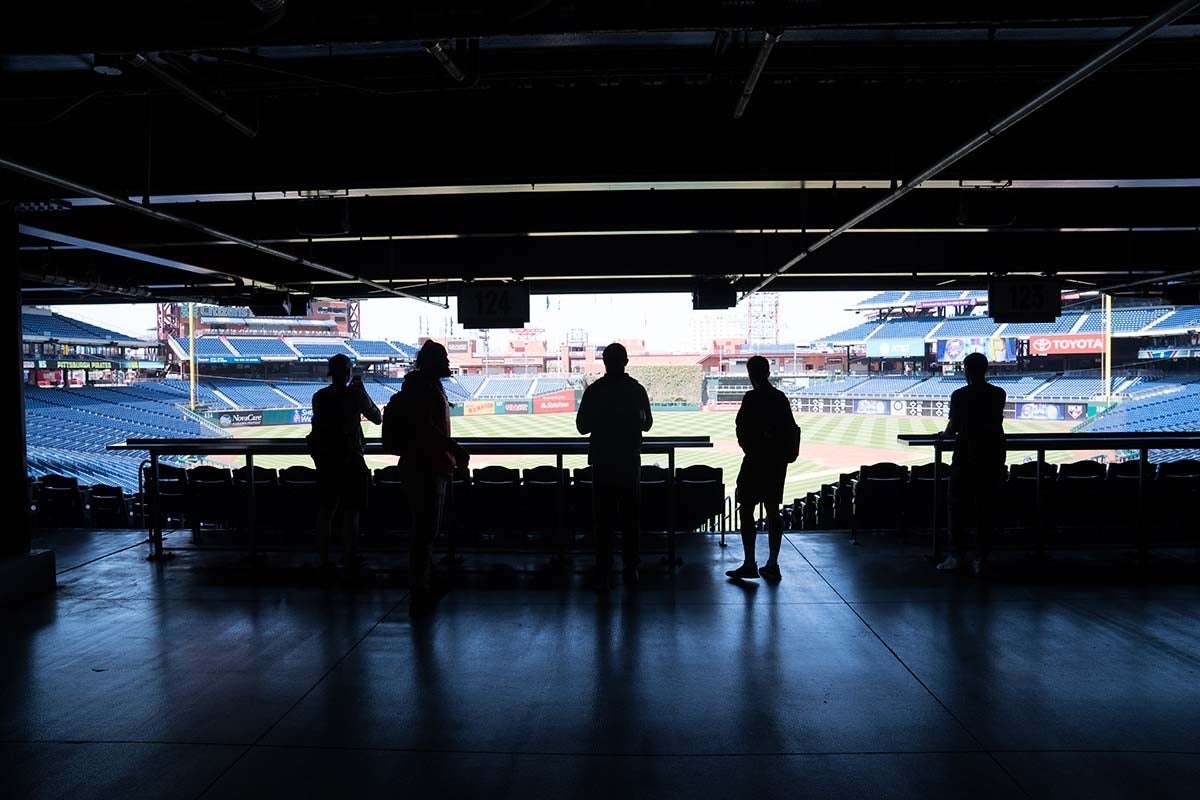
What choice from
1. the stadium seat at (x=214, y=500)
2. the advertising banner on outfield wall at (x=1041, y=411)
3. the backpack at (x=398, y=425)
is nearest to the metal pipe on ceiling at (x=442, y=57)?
the backpack at (x=398, y=425)

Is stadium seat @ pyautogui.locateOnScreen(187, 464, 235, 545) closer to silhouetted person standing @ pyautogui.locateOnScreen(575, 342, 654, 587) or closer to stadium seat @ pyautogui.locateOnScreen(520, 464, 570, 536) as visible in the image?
stadium seat @ pyautogui.locateOnScreen(520, 464, 570, 536)

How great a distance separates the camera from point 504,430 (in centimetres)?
4041

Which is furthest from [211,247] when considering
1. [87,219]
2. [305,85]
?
[305,85]

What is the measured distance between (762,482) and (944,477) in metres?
2.76

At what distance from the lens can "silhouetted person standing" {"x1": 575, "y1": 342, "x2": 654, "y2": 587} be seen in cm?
552

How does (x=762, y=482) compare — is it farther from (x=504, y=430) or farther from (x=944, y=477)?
(x=504, y=430)

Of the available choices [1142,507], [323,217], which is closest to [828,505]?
[1142,507]

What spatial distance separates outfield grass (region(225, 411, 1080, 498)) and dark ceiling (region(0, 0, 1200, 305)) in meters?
15.0

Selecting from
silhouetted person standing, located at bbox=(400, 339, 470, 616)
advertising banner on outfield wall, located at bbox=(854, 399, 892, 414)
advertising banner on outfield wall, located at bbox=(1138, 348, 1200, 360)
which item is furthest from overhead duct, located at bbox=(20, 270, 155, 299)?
advertising banner on outfield wall, located at bbox=(1138, 348, 1200, 360)

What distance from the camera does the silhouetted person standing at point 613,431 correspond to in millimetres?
5516

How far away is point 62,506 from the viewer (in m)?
8.70

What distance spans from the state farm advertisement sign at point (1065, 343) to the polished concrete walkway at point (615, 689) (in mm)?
43422

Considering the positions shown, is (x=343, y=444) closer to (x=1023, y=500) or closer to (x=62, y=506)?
(x=62, y=506)

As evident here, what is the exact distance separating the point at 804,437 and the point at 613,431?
35044 mm
